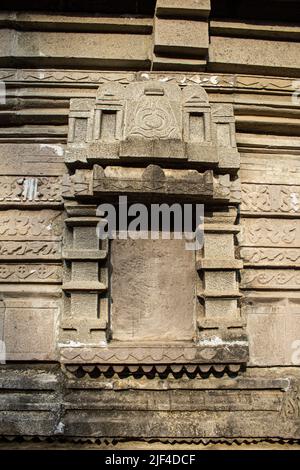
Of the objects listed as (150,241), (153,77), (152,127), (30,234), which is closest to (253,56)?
(153,77)

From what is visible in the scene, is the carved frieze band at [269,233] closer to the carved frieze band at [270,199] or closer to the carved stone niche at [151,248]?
the carved frieze band at [270,199]

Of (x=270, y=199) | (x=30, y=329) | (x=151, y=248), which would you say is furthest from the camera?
(x=270, y=199)

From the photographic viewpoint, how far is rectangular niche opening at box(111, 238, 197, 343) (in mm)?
2744

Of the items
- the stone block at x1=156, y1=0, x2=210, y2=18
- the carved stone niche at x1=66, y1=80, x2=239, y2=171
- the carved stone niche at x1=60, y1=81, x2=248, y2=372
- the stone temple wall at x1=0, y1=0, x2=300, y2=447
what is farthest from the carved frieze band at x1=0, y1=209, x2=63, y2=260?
the stone block at x1=156, y1=0, x2=210, y2=18

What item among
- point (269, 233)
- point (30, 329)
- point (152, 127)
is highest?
point (152, 127)

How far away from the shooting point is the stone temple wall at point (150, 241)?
2.56 metres

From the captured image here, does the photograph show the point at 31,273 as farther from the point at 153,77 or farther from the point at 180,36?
the point at 180,36

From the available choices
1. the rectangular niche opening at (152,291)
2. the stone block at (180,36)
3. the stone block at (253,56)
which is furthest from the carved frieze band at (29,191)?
the stone block at (253,56)

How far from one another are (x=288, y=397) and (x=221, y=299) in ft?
2.49

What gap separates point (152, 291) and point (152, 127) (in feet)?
3.58

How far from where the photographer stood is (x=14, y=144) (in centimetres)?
294

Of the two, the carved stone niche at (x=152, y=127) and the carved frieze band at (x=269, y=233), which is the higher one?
the carved stone niche at (x=152, y=127)

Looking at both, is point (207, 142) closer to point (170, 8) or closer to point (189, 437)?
point (170, 8)

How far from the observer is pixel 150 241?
111 inches
